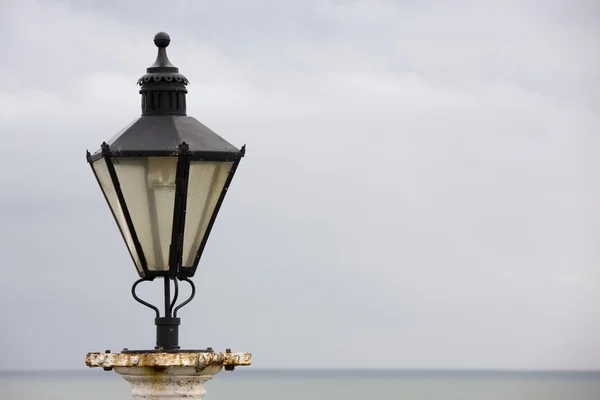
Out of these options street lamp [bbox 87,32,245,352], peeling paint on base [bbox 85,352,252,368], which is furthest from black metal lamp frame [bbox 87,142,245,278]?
peeling paint on base [bbox 85,352,252,368]

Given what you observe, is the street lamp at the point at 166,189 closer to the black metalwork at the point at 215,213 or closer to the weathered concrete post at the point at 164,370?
the black metalwork at the point at 215,213

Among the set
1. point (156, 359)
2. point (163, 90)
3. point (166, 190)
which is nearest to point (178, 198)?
point (166, 190)

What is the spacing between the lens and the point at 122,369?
20.8 feet

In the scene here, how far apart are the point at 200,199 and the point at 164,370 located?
76 cm

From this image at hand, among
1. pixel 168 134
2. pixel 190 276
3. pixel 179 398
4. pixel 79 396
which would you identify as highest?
pixel 79 396

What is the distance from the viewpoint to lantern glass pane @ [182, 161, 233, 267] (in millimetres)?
6648

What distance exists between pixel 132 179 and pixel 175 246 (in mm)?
319

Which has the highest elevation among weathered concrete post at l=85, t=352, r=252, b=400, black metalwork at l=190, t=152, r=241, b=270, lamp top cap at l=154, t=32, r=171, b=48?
lamp top cap at l=154, t=32, r=171, b=48

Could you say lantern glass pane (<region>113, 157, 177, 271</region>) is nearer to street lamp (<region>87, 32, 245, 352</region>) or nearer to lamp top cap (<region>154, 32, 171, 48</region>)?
street lamp (<region>87, 32, 245, 352</region>)

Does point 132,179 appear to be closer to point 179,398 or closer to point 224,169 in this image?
point 224,169

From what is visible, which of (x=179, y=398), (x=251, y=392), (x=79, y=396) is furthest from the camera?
(x=251, y=392)

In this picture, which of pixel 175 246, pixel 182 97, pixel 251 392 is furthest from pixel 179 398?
pixel 251 392

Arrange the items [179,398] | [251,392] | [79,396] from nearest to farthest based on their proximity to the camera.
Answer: [179,398] < [79,396] < [251,392]

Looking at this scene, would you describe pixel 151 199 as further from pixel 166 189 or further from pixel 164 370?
pixel 164 370
